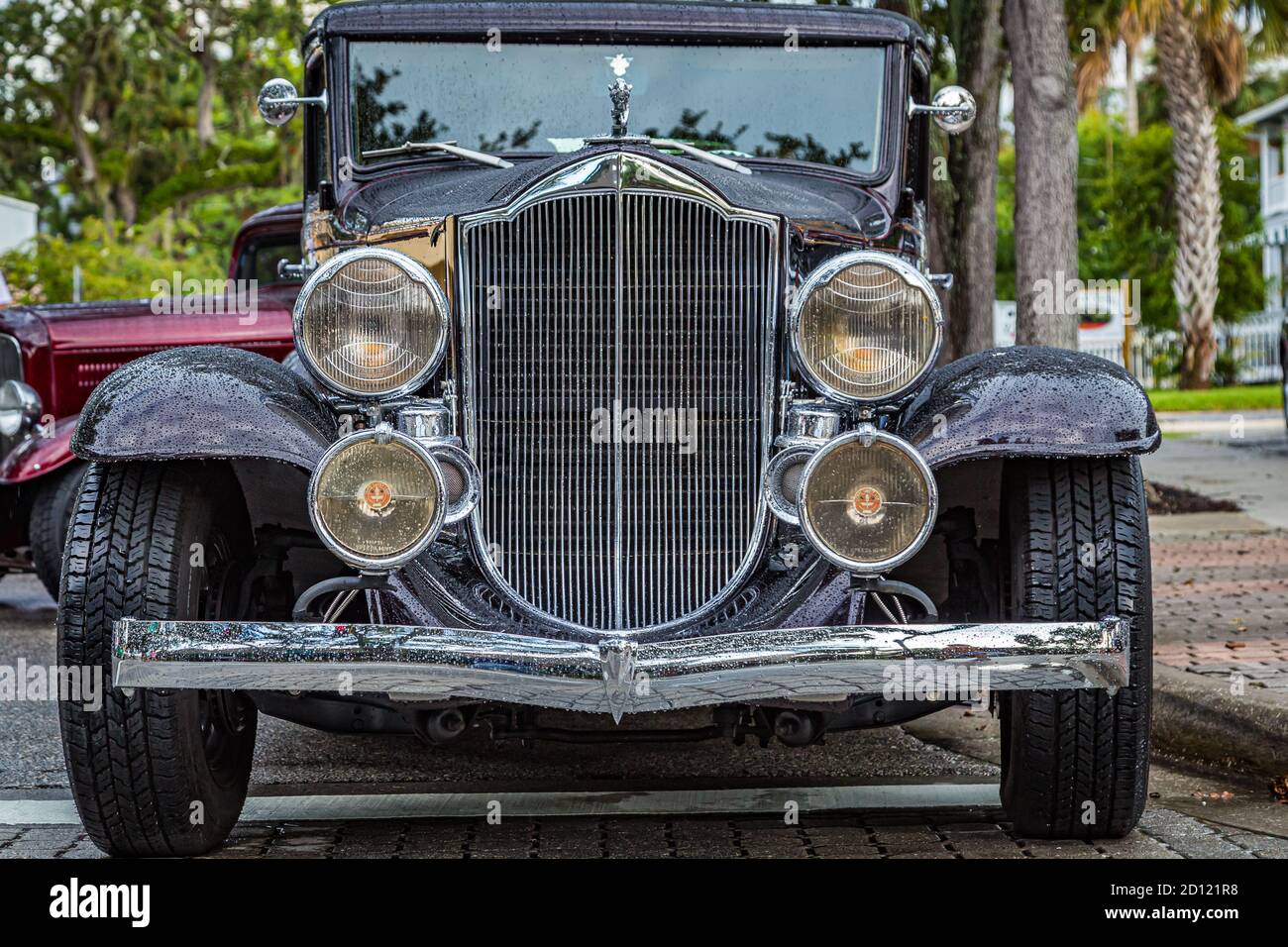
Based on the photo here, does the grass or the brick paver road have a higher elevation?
the grass

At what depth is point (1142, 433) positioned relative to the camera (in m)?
3.87

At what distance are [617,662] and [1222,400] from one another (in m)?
23.6

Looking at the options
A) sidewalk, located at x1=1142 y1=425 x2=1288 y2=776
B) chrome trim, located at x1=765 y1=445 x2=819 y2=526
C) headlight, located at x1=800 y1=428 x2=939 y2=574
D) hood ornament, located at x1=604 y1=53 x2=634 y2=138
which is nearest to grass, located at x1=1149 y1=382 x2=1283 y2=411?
sidewalk, located at x1=1142 y1=425 x2=1288 y2=776

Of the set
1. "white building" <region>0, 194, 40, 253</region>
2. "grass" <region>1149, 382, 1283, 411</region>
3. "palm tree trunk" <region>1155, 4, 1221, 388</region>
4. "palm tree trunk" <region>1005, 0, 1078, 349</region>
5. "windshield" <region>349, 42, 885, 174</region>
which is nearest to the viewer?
"windshield" <region>349, 42, 885, 174</region>

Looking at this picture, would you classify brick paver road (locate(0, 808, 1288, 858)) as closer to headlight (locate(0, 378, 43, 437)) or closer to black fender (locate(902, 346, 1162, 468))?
black fender (locate(902, 346, 1162, 468))

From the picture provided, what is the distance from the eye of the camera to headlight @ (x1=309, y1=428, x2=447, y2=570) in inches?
145

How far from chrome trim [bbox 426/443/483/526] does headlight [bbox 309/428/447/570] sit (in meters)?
0.17

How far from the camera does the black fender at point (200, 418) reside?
3.79 metres

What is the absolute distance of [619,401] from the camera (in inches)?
159

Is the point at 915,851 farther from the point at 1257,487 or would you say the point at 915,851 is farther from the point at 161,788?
the point at 1257,487

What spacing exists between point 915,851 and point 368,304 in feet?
5.81

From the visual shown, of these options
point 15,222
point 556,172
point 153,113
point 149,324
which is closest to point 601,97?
point 556,172

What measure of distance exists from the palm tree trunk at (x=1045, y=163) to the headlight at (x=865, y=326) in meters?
6.75

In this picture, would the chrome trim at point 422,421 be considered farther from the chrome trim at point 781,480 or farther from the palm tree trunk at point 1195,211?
the palm tree trunk at point 1195,211
